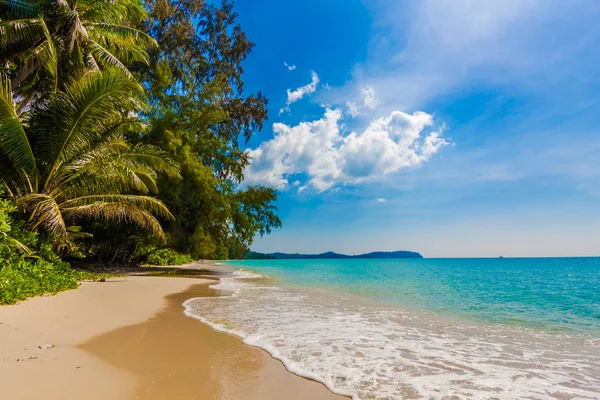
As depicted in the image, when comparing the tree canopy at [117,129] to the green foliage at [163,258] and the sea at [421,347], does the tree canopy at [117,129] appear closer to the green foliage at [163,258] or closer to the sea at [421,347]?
the sea at [421,347]

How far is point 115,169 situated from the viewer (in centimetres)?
1068

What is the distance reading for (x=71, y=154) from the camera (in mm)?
10211

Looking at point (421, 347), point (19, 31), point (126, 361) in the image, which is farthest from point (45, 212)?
point (421, 347)

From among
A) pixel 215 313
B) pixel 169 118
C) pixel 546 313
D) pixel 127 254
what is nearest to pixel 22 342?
pixel 215 313

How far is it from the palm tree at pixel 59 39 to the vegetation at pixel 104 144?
4 centimetres

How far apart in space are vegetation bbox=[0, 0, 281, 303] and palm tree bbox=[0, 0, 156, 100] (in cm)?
4

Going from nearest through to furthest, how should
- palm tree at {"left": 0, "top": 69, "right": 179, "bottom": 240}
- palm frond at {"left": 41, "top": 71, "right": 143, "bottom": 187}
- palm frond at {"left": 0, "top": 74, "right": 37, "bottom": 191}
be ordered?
palm frond at {"left": 0, "top": 74, "right": 37, "bottom": 191}
palm tree at {"left": 0, "top": 69, "right": 179, "bottom": 240}
palm frond at {"left": 41, "top": 71, "right": 143, "bottom": 187}

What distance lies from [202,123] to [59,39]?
836cm

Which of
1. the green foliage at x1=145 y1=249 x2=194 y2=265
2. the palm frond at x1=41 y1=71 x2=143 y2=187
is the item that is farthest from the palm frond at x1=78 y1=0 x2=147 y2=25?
the green foliage at x1=145 y1=249 x2=194 y2=265

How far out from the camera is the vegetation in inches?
357

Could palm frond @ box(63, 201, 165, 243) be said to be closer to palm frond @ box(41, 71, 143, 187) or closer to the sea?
palm frond @ box(41, 71, 143, 187)

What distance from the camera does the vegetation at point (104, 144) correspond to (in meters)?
9.06

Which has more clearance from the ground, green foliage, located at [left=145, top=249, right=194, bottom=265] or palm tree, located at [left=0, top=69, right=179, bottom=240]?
palm tree, located at [left=0, top=69, right=179, bottom=240]

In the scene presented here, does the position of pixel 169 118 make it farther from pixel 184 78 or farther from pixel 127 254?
pixel 127 254
